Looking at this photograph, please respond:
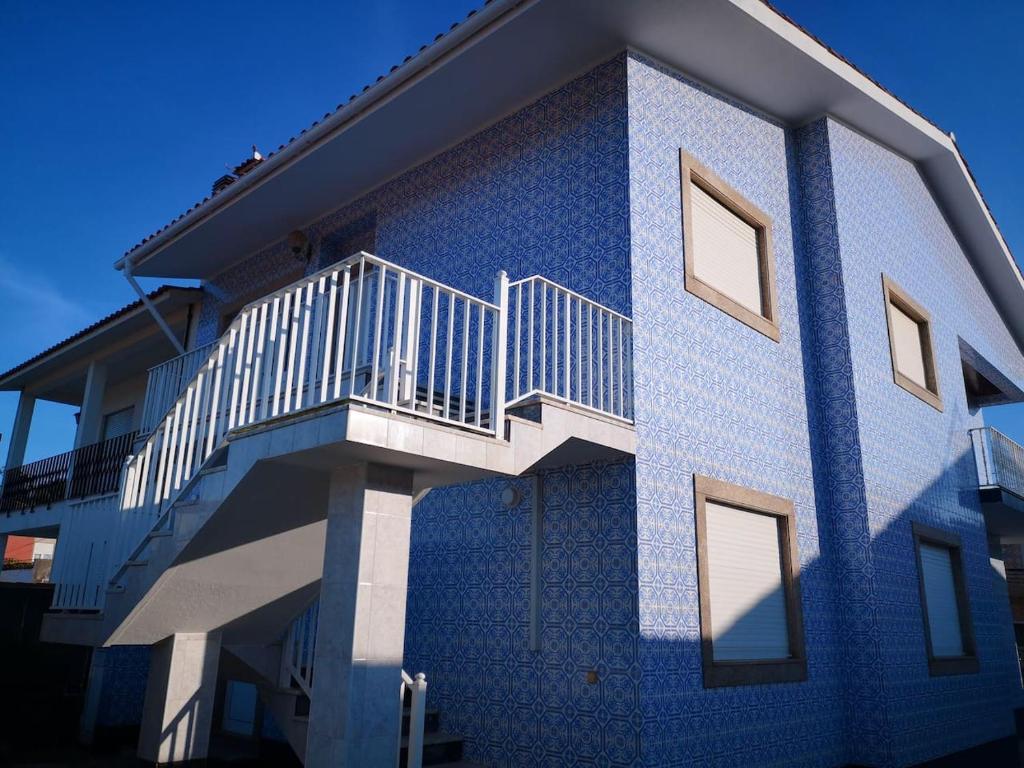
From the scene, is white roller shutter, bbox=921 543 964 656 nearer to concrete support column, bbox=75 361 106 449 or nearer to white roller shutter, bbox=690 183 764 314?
white roller shutter, bbox=690 183 764 314

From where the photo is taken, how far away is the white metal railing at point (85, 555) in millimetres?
6910

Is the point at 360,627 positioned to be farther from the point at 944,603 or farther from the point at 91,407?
the point at 91,407

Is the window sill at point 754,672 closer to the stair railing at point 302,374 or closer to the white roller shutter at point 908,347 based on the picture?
the stair railing at point 302,374

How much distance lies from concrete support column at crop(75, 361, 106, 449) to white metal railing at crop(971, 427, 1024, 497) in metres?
14.0

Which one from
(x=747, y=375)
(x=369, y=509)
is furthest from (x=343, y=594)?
(x=747, y=375)

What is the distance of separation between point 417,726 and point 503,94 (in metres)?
5.70

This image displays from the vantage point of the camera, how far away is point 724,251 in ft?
26.8

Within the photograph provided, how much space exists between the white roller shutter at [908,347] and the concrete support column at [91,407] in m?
12.2

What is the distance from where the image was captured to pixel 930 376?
1111cm

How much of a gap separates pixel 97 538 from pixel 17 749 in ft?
9.10

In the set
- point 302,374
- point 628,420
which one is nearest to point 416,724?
point 302,374

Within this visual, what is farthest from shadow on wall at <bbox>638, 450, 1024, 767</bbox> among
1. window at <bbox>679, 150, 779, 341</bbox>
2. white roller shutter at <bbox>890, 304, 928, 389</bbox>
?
window at <bbox>679, 150, 779, 341</bbox>

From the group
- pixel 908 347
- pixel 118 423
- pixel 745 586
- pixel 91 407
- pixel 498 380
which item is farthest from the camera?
pixel 118 423

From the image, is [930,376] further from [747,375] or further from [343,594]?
[343,594]
